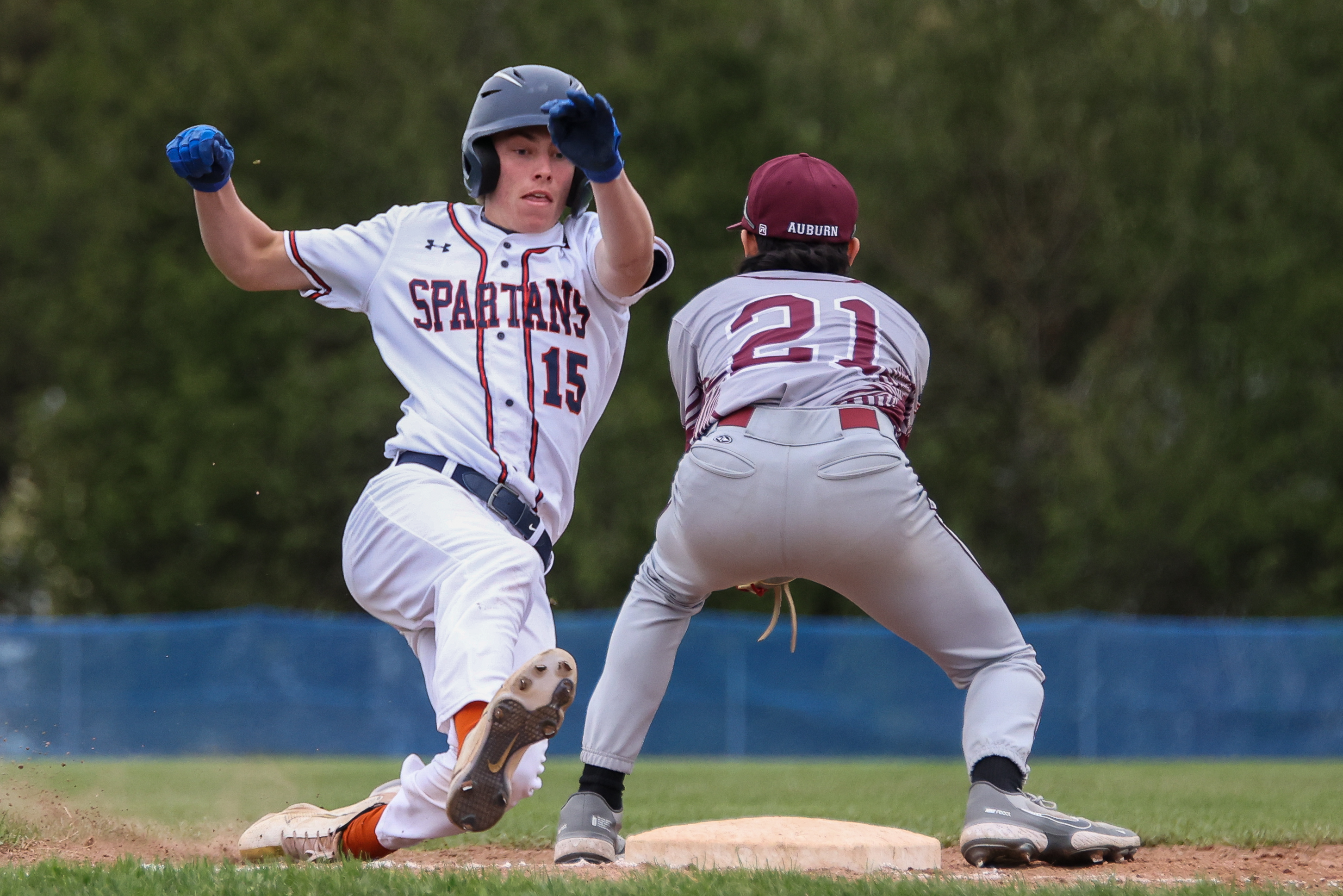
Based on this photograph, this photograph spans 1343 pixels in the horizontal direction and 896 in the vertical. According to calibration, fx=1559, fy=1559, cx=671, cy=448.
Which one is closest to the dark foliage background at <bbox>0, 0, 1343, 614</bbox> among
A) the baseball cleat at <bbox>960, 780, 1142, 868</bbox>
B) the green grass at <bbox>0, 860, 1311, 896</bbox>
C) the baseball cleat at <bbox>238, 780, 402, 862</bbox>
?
the baseball cleat at <bbox>238, 780, 402, 862</bbox>

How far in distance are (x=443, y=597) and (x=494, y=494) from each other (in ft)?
1.31

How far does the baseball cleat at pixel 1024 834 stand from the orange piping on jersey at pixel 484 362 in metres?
1.65

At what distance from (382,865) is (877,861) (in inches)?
54.4

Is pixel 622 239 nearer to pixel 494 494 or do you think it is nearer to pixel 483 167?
pixel 483 167

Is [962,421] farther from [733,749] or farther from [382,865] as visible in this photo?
[382,865]

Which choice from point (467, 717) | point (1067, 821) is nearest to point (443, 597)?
point (467, 717)

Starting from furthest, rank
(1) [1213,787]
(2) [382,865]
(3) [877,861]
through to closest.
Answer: (1) [1213,787] < (3) [877,861] < (2) [382,865]

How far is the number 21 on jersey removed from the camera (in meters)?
4.58

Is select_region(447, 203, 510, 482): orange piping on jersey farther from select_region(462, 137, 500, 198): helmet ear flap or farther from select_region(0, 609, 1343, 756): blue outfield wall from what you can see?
select_region(0, 609, 1343, 756): blue outfield wall

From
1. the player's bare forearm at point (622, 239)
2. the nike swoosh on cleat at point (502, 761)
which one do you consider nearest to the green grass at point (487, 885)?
the nike swoosh on cleat at point (502, 761)

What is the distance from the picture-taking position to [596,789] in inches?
188

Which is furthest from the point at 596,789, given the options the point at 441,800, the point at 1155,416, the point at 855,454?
the point at 1155,416

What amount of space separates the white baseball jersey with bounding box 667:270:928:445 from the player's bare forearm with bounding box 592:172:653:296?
0.27 meters

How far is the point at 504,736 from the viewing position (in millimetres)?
3783
